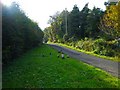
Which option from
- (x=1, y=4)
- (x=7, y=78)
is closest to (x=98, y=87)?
(x=7, y=78)

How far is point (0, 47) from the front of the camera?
49.6 ft

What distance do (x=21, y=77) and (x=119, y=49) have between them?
63.6ft

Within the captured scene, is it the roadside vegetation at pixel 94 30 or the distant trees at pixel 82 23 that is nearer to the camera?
the roadside vegetation at pixel 94 30

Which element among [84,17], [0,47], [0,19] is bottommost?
[0,47]

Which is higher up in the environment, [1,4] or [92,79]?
[1,4]

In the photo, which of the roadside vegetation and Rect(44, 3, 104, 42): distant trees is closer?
the roadside vegetation

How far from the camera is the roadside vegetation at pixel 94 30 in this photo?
31888mm

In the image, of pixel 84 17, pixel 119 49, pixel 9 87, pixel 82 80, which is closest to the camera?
pixel 9 87

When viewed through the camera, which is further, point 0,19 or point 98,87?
point 0,19

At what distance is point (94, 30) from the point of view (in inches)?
2318

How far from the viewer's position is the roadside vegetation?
31.9 metres

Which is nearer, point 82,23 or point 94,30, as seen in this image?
point 94,30

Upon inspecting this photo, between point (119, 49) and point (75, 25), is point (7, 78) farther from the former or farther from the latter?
point (75, 25)

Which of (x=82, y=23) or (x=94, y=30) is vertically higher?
→ (x=82, y=23)
